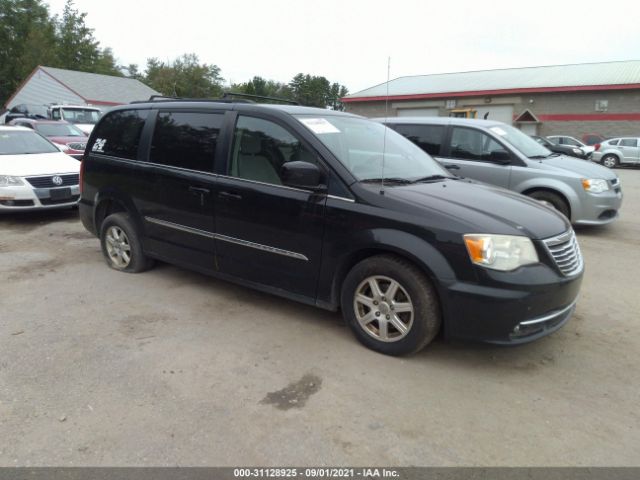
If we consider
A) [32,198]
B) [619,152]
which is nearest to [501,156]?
[32,198]

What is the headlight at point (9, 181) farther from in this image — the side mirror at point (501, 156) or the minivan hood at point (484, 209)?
the side mirror at point (501, 156)

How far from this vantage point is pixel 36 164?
826 cm

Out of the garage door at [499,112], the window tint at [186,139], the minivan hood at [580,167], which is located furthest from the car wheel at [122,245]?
the garage door at [499,112]

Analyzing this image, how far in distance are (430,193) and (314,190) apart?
88 cm

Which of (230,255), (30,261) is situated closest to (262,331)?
(230,255)

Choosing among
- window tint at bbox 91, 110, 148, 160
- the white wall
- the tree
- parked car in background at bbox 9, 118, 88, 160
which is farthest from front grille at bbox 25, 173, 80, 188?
the tree

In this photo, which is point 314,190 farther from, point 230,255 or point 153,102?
point 153,102

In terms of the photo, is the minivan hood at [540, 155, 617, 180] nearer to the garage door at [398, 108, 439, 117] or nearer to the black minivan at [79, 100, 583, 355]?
the black minivan at [79, 100, 583, 355]

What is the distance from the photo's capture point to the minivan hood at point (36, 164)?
25.8 ft

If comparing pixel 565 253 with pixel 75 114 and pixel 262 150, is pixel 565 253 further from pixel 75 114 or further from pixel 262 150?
pixel 75 114

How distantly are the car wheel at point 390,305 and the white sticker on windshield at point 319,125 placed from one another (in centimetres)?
118

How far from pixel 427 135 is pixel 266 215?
4.98 m

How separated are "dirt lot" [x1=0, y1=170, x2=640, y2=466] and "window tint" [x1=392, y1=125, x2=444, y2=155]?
159 inches

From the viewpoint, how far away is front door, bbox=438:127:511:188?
7652 mm
